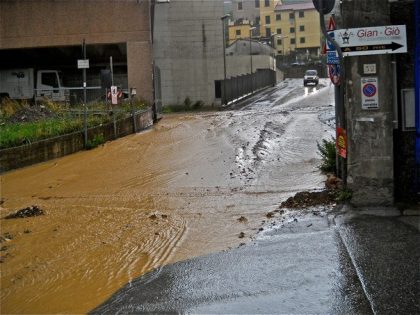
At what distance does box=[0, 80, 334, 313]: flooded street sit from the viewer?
22.3 ft

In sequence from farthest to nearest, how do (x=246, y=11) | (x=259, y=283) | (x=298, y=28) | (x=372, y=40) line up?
(x=246, y=11), (x=298, y=28), (x=372, y=40), (x=259, y=283)

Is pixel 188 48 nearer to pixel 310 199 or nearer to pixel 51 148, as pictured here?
pixel 51 148

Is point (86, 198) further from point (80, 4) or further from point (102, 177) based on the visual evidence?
point (80, 4)

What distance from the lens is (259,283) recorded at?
6.00m

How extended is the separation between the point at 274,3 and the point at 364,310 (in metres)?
131

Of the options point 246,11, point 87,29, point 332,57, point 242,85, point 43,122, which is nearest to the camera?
point 332,57

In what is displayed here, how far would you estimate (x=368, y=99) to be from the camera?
8625 millimetres

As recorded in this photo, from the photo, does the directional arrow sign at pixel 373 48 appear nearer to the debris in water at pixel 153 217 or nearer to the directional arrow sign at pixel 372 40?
the directional arrow sign at pixel 372 40

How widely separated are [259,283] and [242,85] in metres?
40.2

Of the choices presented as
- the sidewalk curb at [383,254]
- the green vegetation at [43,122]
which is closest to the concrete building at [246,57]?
the green vegetation at [43,122]

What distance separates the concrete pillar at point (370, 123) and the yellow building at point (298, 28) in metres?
113

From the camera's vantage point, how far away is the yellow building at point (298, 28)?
12169 cm

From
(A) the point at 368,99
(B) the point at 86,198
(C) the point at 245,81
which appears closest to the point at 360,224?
(A) the point at 368,99

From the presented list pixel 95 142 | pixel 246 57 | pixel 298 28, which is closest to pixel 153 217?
pixel 95 142
